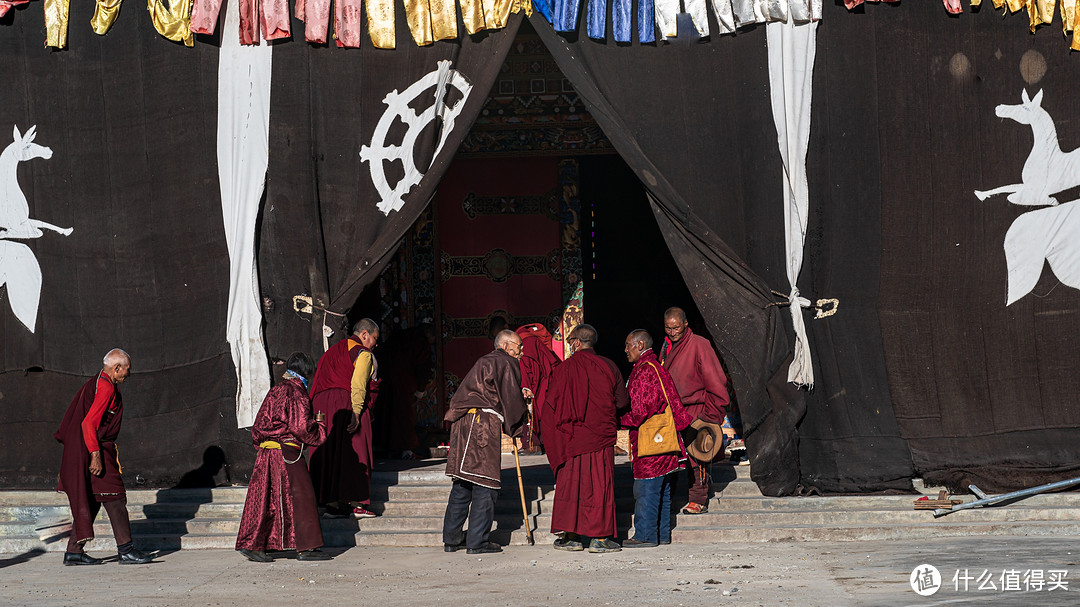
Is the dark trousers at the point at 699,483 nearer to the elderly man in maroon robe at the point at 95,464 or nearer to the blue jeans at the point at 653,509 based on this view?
the blue jeans at the point at 653,509

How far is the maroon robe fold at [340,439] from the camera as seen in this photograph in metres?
8.44

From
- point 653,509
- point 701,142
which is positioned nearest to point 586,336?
point 653,509

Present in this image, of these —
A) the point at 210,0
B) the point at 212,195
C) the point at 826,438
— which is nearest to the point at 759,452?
the point at 826,438

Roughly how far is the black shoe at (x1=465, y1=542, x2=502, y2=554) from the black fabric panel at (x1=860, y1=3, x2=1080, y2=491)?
3099 millimetres

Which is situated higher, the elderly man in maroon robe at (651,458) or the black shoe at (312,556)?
the elderly man in maroon robe at (651,458)

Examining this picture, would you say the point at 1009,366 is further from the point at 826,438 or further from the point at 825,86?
the point at 825,86

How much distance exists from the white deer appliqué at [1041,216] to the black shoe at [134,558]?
6265 mm

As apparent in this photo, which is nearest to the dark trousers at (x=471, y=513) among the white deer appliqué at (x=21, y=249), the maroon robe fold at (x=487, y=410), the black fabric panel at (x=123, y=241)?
the maroon robe fold at (x=487, y=410)

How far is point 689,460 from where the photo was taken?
8.23 meters

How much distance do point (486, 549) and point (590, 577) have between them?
1.05 m

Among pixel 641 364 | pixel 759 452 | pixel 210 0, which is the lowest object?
pixel 759 452

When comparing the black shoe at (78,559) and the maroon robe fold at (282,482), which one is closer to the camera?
the maroon robe fold at (282,482)

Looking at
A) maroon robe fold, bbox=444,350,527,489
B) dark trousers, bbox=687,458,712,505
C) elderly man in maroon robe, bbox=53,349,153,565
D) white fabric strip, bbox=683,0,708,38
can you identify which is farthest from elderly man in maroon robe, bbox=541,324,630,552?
elderly man in maroon robe, bbox=53,349,153,565

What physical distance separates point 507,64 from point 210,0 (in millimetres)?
2952
